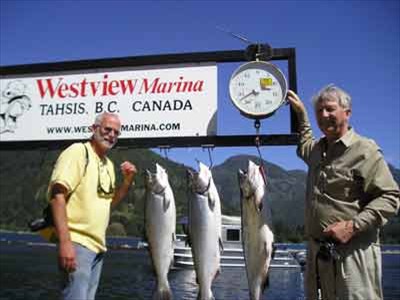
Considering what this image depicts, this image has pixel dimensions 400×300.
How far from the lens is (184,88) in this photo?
6.77 meters

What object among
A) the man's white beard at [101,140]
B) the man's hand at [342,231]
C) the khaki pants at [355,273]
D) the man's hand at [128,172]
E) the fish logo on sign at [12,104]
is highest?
the fish logo on sign at [12,104]

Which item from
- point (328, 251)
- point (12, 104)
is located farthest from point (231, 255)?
point (328, 251)

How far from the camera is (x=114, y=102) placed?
23.0 feet

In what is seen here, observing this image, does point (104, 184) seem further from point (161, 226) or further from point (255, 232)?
point (255, 232)

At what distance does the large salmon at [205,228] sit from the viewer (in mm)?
5230

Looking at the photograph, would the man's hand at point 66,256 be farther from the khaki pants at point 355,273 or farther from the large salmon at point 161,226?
the khaki pants at point 355,273

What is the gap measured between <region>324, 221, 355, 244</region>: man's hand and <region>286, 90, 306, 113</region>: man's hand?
1.69 metres

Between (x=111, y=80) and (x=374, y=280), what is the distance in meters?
4.25

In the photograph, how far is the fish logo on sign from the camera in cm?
738

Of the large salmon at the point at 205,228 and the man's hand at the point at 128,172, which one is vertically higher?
the man's hand at the point at 128,172

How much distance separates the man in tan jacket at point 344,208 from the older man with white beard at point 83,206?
6.57ft

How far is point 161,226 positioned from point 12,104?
3392 mm

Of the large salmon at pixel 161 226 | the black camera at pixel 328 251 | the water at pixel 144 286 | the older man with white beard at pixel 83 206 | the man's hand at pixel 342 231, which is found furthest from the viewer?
the water at pixel 144 286

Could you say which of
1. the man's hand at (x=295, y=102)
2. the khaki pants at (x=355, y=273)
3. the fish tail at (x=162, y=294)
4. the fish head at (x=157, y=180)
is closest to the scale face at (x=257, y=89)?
the man's hand at (x=295, y=102)
